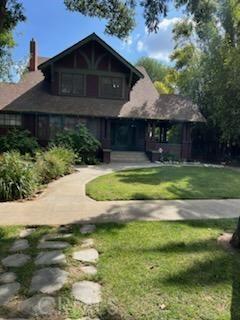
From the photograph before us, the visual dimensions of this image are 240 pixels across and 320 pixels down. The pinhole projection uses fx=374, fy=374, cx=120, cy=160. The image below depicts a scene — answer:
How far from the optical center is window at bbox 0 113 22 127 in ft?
74.3

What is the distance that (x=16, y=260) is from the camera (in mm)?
5277

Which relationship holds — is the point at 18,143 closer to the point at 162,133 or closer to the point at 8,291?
the point at 162,133

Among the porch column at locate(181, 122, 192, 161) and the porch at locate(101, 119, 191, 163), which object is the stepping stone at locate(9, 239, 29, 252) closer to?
the porch at locate(101, 119, 191, 163)

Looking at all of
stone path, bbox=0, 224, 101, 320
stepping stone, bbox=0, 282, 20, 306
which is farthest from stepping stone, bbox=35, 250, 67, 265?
stepping stone, bbox=0, 282, 20, 306

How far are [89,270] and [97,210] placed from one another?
11.9 feet

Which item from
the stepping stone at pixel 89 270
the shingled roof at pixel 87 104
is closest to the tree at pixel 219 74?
the shingled roof at pixel 87 104

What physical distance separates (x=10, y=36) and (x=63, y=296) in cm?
2046

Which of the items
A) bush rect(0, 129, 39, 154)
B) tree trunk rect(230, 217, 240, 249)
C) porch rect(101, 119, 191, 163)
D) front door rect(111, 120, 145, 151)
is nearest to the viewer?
tree trunk rect(230, 217, 240, 249)

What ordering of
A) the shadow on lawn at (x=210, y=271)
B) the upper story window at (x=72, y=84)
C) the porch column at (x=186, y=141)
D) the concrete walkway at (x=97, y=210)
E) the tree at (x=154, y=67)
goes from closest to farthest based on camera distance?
the shadow on lawn at (x=210, y=271)
the concrete walkway at (x=97, y=210)
the upper story window at (x=72, y=84)
the porch column at (x=186, y=141)
the tree at (x=154, y=67)

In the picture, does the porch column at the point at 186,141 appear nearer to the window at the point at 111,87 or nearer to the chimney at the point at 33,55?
the window at the point at 111,87

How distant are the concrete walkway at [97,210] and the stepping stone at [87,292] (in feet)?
9.86

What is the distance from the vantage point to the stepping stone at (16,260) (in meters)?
5.12

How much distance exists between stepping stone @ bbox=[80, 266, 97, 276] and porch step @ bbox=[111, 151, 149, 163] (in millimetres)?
17229

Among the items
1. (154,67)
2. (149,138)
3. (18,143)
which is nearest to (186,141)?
(149,138)
